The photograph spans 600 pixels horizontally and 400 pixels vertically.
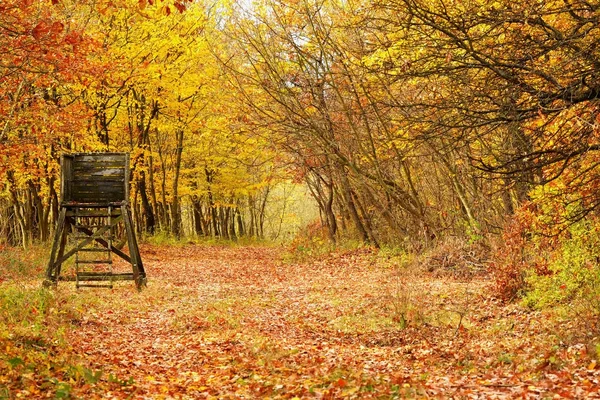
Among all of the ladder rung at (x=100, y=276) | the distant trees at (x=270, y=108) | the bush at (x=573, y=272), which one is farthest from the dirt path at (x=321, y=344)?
the distant trees at (x=270, y=108)

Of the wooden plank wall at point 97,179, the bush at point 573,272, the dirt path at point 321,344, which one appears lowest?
the dirt path at point 321,344

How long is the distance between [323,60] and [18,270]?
11.1 metres

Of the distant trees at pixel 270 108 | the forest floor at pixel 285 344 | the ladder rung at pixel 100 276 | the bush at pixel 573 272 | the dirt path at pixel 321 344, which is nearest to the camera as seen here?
the forest floor at pixel 285 344

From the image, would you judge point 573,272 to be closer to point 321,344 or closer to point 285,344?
point 321,344

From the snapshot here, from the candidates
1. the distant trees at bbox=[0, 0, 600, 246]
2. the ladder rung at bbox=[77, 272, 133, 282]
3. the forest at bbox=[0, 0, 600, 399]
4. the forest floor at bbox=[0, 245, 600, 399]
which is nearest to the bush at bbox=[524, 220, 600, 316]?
the forest at bbox=[0, 0, 600, 399]

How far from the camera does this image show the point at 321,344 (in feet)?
32.9

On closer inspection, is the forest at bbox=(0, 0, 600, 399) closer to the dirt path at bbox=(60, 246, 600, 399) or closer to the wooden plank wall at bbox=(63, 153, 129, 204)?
the dirt path at bbox=(60, 246, 600, 399)

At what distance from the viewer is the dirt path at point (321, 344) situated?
6977 millimetres

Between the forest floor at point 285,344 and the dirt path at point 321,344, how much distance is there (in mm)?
27

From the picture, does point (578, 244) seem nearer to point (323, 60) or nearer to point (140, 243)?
point (323, 60)

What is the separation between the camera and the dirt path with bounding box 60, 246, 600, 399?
6.98 metres

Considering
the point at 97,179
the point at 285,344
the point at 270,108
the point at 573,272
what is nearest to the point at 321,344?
the point at 285,344

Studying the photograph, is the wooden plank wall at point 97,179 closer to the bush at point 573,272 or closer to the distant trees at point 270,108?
the distant trees at point 270,108

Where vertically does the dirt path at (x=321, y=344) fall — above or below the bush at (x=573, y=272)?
below
